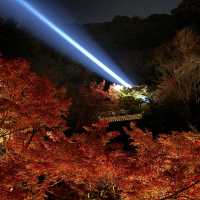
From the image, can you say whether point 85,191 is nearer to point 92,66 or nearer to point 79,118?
point 79,118

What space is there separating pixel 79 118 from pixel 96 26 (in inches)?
876

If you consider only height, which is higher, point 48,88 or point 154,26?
point 154,26

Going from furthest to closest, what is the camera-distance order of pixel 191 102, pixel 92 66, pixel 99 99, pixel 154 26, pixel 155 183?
1. pixel 154 26
2. pixel 92 66
3. pixel 99 99
4. pixel 191 102
5. pixel 155 183

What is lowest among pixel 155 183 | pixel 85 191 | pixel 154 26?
pixel 85 191

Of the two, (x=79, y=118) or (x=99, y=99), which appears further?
(x=99, y=99)

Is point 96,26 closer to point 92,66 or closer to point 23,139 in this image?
point 92,66

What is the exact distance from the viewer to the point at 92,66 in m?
32.9

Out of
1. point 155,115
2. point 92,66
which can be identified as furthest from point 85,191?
point 92,66

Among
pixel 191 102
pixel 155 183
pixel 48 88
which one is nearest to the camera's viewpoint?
pixel 155 183

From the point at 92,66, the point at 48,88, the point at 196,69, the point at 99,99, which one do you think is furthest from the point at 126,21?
the point at 48,88

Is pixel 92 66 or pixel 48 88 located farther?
pixel 92 66

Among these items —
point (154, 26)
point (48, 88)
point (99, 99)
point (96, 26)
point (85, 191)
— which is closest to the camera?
point (85, 191)

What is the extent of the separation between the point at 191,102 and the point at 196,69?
1816 millimetres

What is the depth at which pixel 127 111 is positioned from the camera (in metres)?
24.4
